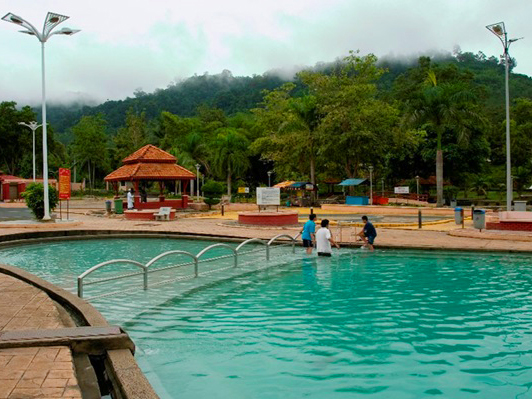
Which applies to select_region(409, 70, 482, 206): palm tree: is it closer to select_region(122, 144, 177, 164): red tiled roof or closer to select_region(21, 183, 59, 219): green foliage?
select_region(122, 144, 177, 164): red tiled roof

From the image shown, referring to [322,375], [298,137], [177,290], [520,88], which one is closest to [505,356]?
[322,375]

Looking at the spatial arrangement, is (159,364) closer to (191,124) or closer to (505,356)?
(505,356)

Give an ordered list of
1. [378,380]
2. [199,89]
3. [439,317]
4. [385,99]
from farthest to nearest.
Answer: [199,89] → [385,99] → [439,317] → [378,380]

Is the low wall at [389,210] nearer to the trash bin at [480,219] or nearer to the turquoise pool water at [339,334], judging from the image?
the trash bin at [480,219]

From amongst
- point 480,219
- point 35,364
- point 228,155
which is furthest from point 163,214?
point 228,155

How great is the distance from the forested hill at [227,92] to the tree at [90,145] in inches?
1127

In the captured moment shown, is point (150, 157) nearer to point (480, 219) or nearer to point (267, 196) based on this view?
point (267, 196)

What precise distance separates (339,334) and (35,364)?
4.04 meters

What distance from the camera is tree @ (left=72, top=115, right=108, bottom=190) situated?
7112 centimetres

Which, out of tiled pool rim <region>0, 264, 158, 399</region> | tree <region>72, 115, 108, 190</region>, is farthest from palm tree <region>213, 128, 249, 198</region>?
tiled pool rim <region>0, 264, 158, 399</region>

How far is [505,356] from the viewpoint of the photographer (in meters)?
6.28

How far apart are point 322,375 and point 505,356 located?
7.79 ft

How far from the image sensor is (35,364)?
4.68m

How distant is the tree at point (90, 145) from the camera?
71125 mm
